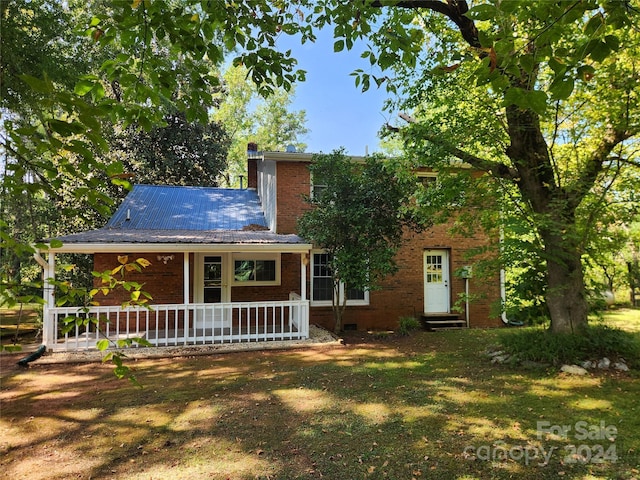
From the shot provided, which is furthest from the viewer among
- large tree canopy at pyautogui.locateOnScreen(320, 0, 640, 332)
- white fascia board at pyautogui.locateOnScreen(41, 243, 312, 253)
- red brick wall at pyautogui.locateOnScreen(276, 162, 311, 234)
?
red brick wall at pyautogui.locateOnScreen(276, 162, 311, 234)

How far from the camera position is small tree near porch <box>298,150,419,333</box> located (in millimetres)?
9695

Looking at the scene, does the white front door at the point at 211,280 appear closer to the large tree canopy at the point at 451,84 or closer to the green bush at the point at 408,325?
the large tree canopy at the point at 451,84

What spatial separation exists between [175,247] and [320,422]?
5788 mm

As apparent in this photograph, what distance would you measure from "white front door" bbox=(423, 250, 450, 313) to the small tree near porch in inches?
116

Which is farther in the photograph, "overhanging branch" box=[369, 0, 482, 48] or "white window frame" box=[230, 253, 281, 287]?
"white window frame" box=[230, 253, 281, 287]

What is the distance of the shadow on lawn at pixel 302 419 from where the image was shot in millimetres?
3605

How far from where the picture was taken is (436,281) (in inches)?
493

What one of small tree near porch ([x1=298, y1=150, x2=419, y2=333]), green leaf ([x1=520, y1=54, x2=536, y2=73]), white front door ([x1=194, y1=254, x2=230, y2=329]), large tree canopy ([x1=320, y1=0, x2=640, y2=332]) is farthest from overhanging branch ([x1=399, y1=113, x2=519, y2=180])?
white front door ([x1=194, y1=254, x2=230, y2=329])

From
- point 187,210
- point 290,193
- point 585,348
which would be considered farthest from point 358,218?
point 187,210

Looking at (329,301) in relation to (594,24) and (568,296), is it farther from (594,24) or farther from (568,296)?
(594,24)

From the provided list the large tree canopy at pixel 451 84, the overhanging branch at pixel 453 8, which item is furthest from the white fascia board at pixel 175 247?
the overhanging branch at pixel 453 8

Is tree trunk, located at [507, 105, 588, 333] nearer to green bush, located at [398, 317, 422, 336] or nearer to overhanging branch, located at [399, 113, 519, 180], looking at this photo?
overhanging branch, located at [399, 113, 519, 180]

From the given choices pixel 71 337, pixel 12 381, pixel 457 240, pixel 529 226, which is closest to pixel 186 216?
pixel 71 337

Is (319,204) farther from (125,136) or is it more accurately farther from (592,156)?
(125,136)
